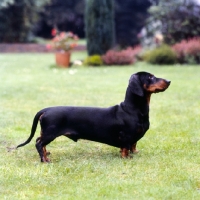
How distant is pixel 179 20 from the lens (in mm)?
20906

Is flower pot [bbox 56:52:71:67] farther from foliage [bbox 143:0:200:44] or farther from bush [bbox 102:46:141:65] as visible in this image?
foliage [bbox 143:0:200:44]

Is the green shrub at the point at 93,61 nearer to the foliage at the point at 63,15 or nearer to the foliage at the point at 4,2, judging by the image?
the foliage at the point at 4,2

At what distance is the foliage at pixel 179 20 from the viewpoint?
67.7ft

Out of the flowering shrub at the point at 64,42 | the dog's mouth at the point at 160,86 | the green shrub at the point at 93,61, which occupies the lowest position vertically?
the green shrub at the point at 93,61

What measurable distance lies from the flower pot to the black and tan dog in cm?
1201

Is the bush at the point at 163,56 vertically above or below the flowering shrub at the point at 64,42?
below

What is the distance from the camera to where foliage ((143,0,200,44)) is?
20.6 m

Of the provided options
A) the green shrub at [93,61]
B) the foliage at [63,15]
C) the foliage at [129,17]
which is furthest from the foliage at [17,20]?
the green shrub at [93,61]

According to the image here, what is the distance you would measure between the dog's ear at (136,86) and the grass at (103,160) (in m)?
0.71

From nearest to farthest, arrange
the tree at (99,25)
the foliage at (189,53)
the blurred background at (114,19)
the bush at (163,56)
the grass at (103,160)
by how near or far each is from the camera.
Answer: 1. the grass at (103,160)
2. the foliage at (189,53)
3. the bush at (163,56)
4. the tree at (99,25)
5. the blurred background at (114,19)

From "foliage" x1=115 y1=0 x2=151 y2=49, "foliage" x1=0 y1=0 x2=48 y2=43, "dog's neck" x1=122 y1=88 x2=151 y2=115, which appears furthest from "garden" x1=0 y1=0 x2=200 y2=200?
"foliage" x1=0 y1=0 x2=48 y2=43

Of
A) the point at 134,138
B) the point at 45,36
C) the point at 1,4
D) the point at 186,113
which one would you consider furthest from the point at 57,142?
the point at 45,36

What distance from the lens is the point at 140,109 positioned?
16.6ft

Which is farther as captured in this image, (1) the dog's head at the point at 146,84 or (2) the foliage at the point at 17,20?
(2) the foliage at the point at 17,20
